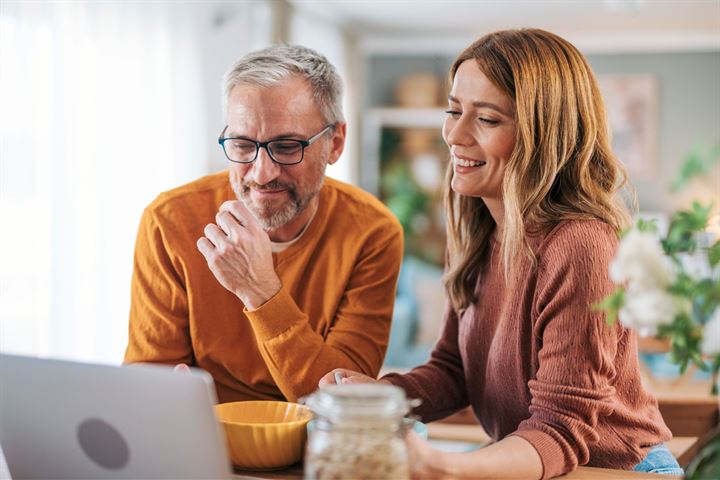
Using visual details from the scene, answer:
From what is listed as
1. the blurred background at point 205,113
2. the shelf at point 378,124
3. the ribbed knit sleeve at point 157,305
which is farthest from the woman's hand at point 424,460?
the shelf at point 378,124

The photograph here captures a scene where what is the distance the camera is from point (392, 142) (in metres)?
7.18

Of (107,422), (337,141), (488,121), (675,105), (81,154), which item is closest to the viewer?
(107,422)

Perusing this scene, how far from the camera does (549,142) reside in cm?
141

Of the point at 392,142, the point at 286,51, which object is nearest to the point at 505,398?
the point at 286,51

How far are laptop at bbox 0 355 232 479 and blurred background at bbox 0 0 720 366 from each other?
2.11 feet

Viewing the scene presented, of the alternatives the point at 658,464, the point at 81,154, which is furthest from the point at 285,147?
the point at 81,154

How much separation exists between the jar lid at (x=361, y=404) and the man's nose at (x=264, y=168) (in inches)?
32.4

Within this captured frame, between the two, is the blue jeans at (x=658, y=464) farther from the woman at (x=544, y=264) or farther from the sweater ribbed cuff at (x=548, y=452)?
the sweater ribbed cuff at (x=548, y=452)

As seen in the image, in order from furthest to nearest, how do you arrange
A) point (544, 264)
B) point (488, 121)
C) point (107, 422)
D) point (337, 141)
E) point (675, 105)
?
point (675, 105)
point (337, 141)
point (488, 121)
point (544, 264)
point (107, 422)

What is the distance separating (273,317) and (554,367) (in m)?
0.51

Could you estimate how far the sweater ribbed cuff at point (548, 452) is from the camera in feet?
3.78

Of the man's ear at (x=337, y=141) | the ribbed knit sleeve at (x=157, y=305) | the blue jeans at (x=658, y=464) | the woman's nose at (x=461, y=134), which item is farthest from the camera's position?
the man's ear at (x=337, y=141)

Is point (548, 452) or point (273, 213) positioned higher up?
point (273, 213)

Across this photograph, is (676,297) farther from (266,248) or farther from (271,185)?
(271,185)
